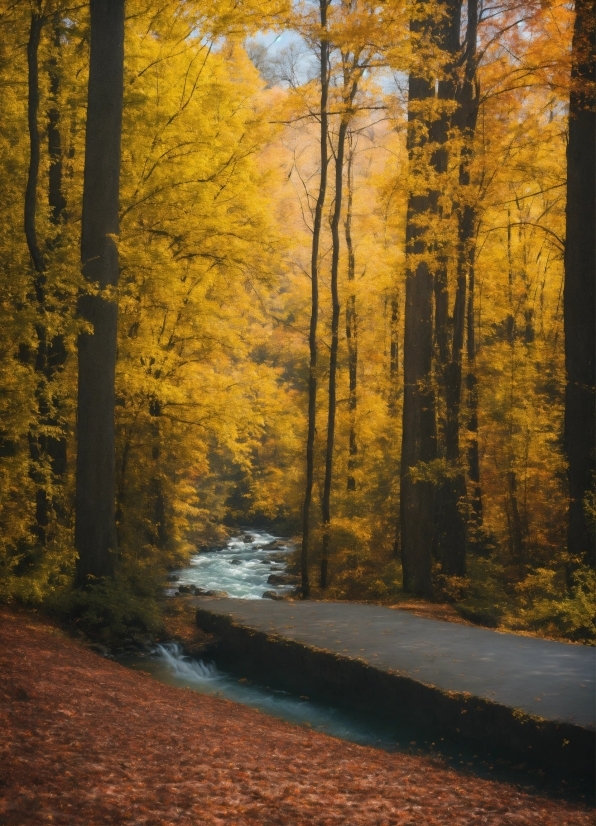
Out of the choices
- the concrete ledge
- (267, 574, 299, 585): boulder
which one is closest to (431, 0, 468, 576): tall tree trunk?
the concrete ledge

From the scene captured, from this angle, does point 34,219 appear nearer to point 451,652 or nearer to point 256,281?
point 256,281

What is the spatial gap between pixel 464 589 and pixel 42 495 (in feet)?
24.2

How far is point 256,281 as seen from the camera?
572 inches

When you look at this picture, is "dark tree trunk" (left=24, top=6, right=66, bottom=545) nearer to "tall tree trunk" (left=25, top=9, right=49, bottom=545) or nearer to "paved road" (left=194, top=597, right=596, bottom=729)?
"tall tree trunk" (left=25, top=9, right=49, bottom=545)

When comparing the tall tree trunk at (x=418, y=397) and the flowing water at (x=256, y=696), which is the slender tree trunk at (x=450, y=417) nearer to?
the tall tree trunk at (x=418, y=397)

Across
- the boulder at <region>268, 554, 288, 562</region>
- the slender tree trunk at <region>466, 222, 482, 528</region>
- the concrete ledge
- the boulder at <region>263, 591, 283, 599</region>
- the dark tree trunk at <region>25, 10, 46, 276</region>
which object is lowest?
the boulder at <region>268, 554, 288, 562</region>

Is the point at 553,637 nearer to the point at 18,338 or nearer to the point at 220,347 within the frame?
the point at 18,338

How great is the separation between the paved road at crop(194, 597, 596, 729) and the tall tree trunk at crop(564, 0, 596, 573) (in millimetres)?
2041

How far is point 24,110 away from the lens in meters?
11.6

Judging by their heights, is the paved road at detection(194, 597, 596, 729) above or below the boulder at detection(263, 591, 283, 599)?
above

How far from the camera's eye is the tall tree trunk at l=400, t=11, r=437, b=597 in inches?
468

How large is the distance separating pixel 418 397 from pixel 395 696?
6.01 meters

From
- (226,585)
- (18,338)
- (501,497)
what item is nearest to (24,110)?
(18,338)

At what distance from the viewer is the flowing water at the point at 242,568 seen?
712 inches
